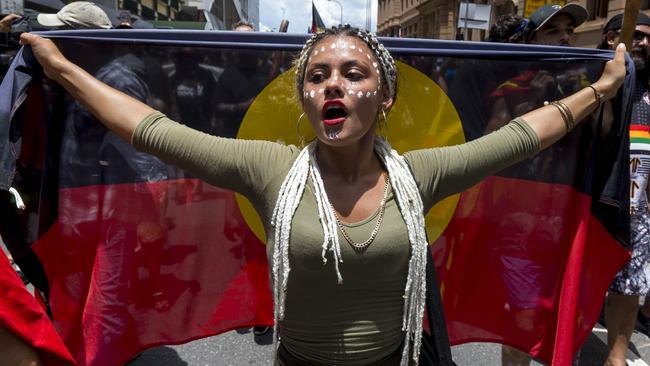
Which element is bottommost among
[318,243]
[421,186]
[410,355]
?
[410,355]

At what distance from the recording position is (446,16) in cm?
4975

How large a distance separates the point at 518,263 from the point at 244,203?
1241mm

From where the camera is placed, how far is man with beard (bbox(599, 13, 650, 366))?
9.99ft

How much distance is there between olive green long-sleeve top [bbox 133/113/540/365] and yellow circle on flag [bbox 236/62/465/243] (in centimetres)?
61

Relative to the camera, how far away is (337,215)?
1.58m

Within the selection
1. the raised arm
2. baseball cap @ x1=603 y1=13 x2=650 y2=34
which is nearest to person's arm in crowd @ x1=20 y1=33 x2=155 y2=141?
the raised arm

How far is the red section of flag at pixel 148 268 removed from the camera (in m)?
2.12

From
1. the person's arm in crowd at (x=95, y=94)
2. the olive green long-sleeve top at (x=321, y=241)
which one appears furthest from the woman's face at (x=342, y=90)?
the person's arm in crowd at (x=95, y=94)

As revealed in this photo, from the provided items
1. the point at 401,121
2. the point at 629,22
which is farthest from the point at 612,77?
the point at 401,121

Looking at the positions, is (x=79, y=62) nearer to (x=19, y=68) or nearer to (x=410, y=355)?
(x=19, y=68)

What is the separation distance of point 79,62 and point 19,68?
219 mm

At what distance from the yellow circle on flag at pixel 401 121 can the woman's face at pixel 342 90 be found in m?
0.63

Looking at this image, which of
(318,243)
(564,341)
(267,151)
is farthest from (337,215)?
(564,341)

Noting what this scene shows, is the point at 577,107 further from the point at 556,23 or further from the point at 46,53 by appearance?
the point at 46,53
